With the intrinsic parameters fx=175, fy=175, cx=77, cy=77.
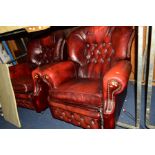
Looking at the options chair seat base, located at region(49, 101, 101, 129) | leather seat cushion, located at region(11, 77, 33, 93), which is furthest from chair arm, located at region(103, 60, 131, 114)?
leather seat cushion, located at region(11, 77, 33, 93)

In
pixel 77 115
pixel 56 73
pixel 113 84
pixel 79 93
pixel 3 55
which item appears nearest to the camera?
pixel 113 84

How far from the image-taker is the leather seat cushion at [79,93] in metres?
1.54

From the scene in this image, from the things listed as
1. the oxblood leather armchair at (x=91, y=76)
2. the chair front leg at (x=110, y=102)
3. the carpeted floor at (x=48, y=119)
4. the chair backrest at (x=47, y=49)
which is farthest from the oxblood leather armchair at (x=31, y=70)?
the chair front leg at (x=110, y=102)

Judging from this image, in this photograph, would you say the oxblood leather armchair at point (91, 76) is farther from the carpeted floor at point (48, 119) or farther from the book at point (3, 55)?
the book at point (3, 55)

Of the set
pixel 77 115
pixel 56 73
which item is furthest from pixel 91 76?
pixel 77 115

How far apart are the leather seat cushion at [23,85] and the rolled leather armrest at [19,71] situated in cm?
18

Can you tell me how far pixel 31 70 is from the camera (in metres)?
2.51

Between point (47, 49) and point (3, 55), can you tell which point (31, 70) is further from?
point (3, 55)

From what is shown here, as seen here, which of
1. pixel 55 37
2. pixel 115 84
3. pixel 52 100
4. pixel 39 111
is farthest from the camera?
pixel 55 37

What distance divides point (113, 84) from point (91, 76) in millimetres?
710
